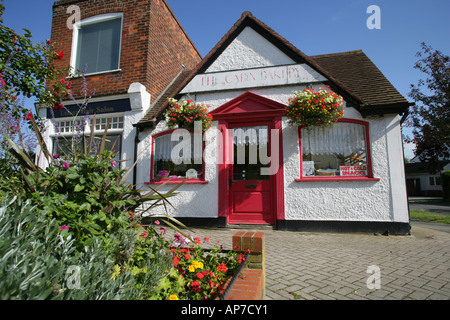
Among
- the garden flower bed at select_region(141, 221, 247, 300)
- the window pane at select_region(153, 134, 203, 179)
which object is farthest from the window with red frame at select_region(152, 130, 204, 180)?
the garden flower bed at select_region(141, 221, 247, 300)

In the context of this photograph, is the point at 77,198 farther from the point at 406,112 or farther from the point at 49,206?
the point at 406,112

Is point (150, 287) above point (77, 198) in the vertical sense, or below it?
below

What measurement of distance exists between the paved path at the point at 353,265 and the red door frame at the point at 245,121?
932mm

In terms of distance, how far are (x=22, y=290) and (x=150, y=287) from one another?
77 centimetres

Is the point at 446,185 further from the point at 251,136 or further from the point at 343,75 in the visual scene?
the point at 251,136

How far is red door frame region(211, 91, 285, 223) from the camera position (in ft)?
21.0

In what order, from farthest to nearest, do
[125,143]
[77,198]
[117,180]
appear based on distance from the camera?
[125,143]
[117,180]
[77,198]

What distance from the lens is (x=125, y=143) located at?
7.63 meters

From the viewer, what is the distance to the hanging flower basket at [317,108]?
5699 millimetres

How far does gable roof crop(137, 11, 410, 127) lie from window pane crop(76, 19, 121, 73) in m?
2.25

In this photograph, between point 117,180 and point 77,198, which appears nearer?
point 77,198

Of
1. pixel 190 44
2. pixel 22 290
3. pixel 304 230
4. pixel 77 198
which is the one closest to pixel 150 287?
pixel 22 290

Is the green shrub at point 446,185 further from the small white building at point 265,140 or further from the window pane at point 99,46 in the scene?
the window pane at point 99,46

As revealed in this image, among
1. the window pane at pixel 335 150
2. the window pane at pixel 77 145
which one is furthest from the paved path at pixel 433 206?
the window pane at pixel 77 145
